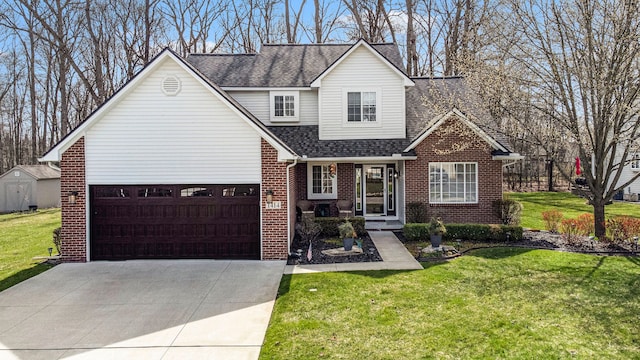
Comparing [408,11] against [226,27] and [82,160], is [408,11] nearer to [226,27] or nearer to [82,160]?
[226,27]

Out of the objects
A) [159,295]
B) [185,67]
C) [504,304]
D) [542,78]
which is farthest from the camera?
[542,78]

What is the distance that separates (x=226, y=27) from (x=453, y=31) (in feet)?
55.0

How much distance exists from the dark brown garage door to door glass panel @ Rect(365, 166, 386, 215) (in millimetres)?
6314

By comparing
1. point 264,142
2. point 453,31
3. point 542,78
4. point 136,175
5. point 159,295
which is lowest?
point 159,295

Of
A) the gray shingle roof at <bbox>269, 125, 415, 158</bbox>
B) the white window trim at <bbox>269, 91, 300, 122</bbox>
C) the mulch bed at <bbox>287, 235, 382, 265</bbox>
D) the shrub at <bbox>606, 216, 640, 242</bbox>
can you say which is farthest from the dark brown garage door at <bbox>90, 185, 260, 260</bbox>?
the shrub at <bbox>606, 216, 640, 242</bbox>

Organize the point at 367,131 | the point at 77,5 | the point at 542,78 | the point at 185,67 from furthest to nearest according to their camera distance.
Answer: the point at 77,5, the point at 367,131, the point at 542,78, the point at 185,67

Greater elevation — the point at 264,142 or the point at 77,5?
the point at 77,5

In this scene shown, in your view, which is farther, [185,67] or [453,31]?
[453,31]

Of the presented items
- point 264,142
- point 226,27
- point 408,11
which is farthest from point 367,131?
point 226,27

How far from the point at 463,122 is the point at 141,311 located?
37.1 feet

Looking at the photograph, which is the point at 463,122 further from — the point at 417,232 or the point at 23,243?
the point at 23,243

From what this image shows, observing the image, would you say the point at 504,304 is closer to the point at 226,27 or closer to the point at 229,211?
the point at 229,211

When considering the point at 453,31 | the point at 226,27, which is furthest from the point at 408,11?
the point at 226,27

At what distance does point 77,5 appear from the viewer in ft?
84.5
